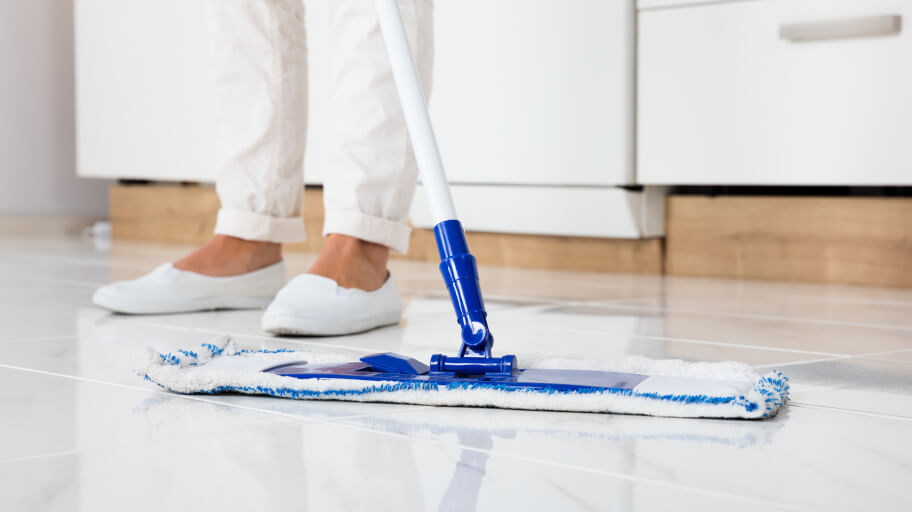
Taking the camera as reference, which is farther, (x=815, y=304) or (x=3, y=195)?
(x=3, y=195)

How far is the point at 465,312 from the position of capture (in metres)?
0.70

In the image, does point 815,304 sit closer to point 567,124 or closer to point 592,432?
point 567,124

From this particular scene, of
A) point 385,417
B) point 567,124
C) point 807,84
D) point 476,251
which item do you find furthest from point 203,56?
point 385,417

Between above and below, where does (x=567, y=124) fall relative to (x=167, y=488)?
above

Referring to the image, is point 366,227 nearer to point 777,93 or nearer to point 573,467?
point 573,467

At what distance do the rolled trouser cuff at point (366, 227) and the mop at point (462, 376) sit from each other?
1.05 feet

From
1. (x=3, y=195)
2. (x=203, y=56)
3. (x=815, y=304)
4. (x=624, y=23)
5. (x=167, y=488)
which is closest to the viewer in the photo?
(x=167, y=488)

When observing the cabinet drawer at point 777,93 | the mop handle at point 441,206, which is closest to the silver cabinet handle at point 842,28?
the cabinet drawer at point 777,93

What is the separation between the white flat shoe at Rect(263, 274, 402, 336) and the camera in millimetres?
1000

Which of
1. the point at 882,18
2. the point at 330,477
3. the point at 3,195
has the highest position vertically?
the point at 882,18

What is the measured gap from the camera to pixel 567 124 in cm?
183

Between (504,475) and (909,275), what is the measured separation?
4.23ft

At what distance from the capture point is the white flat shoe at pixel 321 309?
1.00 meters

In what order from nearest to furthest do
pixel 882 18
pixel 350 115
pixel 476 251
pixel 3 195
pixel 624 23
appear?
pixel 350 115 → pixel 882 18 → pixel 624 23 → pixel 476 251 → pixel 3 195
